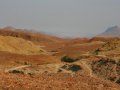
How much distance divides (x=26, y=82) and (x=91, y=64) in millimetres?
17189

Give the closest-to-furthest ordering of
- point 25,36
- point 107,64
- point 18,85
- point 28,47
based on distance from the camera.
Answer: point 18,85
point 107,64
point 28,47
point 25,36

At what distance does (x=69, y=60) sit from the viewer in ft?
151

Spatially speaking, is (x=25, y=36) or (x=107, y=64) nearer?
(x=107, y=64)

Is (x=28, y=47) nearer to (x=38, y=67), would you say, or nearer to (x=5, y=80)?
(x=38, y=67)

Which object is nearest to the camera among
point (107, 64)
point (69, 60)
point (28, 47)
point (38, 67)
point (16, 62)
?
point (38, 67)

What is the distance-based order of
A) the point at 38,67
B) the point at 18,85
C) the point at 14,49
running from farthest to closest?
1. the point at 14,49
2. the point at 38,67
3. the point at 18,85

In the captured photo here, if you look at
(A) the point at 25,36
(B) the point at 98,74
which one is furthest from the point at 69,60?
(A) the point at 25,36

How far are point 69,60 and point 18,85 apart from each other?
82.4ft

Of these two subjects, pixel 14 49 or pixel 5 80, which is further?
pixel 14 49

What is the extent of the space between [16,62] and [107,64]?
940 cm

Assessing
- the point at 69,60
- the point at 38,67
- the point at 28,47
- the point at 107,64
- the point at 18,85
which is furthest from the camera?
the point at 28,47

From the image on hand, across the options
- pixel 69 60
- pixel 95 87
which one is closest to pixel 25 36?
pixel 69 60

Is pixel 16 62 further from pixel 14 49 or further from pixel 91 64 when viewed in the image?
pixel 14 49

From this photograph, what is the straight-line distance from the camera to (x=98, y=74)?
36094mm
